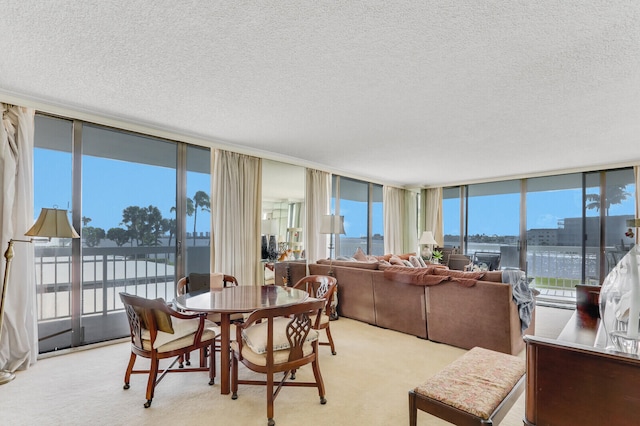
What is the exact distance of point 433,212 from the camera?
845 cm

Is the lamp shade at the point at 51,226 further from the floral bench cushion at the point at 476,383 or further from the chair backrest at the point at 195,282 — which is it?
the floral bench cushion at the point at 476,383

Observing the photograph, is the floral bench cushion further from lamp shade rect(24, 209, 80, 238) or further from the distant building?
the distant building

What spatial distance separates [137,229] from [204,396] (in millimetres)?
2368

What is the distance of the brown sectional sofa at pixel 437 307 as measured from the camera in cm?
316

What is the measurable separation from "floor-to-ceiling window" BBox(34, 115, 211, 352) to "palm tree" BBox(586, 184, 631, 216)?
7.09 metres

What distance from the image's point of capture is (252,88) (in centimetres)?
286

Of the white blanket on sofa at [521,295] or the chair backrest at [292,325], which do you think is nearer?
the chair backrest at [292,325]

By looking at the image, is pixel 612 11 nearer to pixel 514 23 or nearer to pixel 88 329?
pixel 514 23

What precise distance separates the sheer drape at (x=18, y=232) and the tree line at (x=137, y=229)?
1.85ft

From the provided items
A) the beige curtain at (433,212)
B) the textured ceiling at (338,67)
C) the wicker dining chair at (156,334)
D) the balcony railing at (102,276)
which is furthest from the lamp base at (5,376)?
the beige curtain at (433,212)

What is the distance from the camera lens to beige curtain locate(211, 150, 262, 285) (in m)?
4.50

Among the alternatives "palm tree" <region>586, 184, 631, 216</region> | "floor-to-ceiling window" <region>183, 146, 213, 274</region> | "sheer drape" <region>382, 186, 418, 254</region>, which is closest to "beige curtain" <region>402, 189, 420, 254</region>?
"sheer drape" <region>382, 186, 418, 254</region>

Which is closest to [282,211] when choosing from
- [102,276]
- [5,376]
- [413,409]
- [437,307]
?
[102,276]

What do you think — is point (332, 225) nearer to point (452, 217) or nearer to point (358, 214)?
point (358, 214)
